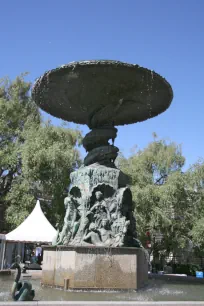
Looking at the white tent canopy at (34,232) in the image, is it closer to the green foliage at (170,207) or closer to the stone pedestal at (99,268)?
the green foliage at (170,207)

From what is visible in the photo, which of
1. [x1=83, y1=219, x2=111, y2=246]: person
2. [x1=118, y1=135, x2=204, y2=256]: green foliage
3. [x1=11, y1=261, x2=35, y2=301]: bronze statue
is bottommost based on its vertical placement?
[x1=11, y1=261, x2=35, y2=301]: bronze statue

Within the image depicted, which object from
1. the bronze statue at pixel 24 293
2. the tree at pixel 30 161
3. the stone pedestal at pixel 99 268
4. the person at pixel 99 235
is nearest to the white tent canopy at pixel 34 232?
the tree at pixel 30 161

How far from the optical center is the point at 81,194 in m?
10.6

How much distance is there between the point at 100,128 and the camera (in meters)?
11.6

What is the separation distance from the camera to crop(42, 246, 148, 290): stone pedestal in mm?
8625

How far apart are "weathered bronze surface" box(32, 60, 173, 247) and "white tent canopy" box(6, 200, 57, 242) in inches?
236

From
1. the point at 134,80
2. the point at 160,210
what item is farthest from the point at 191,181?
the point at 134,80

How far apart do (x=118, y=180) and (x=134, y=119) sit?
139 inches

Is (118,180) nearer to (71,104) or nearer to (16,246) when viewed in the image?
(71,104)

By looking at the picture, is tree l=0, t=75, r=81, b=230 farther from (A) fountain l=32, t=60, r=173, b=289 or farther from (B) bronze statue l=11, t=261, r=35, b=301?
(B) bronze statue l=11, t=261, r=35, b=301

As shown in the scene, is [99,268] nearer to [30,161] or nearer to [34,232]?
[34,232]

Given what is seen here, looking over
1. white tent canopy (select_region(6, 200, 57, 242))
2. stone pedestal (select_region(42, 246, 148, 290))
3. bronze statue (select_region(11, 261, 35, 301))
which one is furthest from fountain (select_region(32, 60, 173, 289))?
white tent canopy (select_region(6, 200, 57, 242))

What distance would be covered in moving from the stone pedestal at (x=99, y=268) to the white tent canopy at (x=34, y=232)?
7.15 metres

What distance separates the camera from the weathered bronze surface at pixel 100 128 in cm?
989
